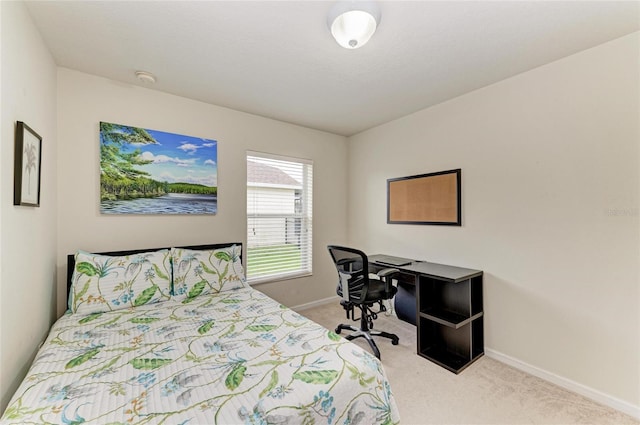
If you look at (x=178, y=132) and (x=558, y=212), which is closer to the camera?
(x=558, y=212)

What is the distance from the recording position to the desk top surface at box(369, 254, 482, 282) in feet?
7.61

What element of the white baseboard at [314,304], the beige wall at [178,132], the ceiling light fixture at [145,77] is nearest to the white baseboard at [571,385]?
the white baseboard at [314,304]

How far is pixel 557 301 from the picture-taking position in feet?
6.81

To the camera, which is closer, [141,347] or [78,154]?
[141,347]

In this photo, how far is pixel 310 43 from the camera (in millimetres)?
1841

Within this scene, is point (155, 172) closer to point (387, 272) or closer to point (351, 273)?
point (351, 273)

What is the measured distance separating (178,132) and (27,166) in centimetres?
133

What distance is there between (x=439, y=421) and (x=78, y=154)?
339 centimetres

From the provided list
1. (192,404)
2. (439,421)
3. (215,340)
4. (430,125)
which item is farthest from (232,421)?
(430,125)

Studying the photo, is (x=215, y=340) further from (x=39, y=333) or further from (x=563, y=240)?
(x=563, y=240)

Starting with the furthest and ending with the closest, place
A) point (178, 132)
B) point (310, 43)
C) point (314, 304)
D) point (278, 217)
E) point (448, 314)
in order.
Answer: point (314, 304) → point (278, 217) → point (178, 132) → point (448, 314) → point (310, 43)

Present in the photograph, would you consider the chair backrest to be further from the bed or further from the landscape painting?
the landscape painting

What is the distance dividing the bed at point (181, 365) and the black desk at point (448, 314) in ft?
4.19

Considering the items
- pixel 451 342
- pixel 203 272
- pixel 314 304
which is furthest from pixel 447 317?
pixel 203 272
